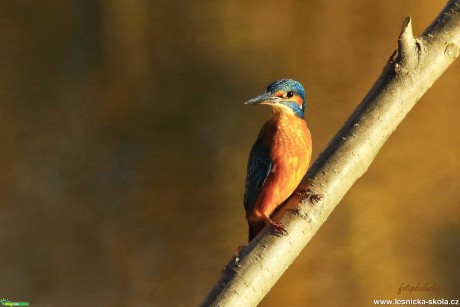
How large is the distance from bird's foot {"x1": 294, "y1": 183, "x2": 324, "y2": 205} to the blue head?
0.56 ft

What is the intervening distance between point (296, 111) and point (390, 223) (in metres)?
0.81

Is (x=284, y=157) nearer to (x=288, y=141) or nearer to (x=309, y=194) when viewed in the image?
(x=288, y=141)

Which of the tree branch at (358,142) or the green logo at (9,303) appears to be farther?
the green logo at (9,303)

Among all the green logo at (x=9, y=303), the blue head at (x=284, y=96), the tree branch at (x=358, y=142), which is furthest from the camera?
the green logo at (x=9, y=303)

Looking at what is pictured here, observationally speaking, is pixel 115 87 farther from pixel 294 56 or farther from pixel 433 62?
pixel 433 62

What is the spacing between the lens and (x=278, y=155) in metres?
1.48

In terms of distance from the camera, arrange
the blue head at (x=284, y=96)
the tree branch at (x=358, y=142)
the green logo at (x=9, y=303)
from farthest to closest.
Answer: the green logo at (x=9, y=303) → the blue head at (x=284, y=96) → the tree branch at (x=358, y=142)

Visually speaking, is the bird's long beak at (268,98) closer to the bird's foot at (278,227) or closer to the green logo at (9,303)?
the bird's foot at (278,227)

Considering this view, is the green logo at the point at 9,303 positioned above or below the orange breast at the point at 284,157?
below

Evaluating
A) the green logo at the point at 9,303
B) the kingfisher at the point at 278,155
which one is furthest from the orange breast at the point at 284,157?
the green logo at the point at 9,303

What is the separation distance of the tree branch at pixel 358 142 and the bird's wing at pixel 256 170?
0.12m

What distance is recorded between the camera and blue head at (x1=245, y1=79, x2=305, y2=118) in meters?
1.41

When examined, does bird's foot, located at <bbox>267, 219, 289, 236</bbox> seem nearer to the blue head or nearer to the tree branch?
the tree branch

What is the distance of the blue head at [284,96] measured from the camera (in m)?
1.41
